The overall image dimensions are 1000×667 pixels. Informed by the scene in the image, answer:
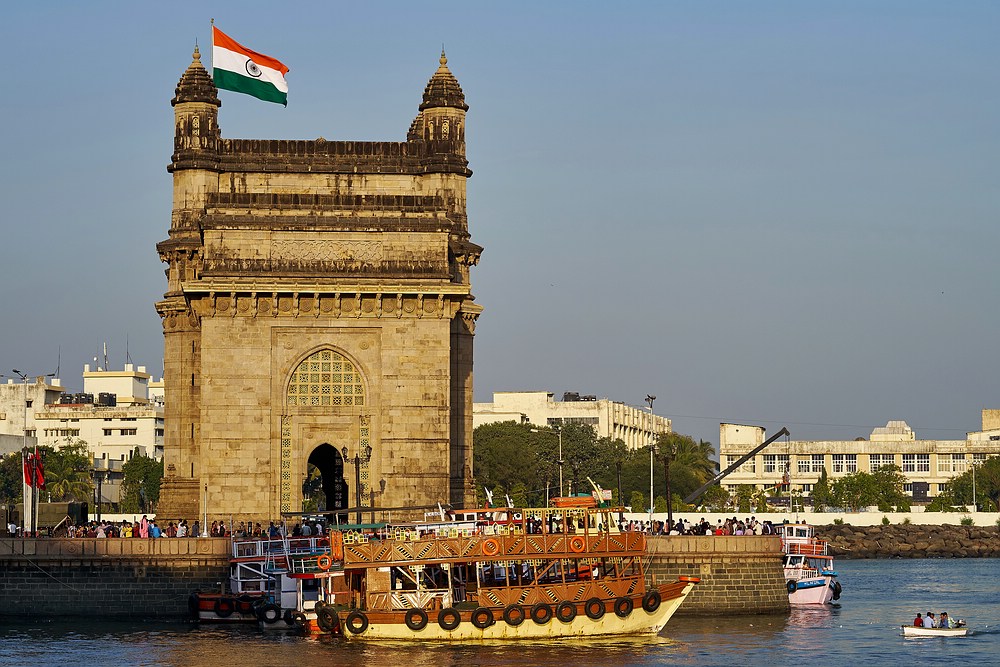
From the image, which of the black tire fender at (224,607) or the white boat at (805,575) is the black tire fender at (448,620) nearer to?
the black tire fender at (224,607)

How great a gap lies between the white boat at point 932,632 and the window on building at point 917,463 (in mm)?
112078

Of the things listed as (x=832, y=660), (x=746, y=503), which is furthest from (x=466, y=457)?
(x=746, y=503)

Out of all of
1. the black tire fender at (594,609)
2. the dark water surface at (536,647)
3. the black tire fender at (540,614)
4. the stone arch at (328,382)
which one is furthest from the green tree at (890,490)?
the black tire fender at (540,614)

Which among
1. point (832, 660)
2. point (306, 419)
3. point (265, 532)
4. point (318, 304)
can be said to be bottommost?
point (832, 660)

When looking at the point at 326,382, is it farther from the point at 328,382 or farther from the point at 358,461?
the point at 358,461

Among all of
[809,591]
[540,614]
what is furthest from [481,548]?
[809,591]

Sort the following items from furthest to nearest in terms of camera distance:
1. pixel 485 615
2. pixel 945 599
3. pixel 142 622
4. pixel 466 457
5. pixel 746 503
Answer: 1. pixel 746 503
2. pixel 945 599
3. pixel 466 457
4. pixel 142 622
5. pixel 485 615

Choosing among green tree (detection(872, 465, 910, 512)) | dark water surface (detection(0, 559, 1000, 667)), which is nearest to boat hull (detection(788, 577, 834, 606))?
dark water surface (detection(0, 559, 1000, 667))

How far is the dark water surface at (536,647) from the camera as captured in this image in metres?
56.2

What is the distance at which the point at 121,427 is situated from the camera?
17300 cm

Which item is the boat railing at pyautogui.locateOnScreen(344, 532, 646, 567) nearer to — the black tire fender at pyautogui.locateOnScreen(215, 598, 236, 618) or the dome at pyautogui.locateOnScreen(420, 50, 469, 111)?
the black tire fender at pyautogui.locateOnScreen(215, 598, 236, 618)

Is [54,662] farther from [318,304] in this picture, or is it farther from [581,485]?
[581,485]

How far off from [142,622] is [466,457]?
56.3 ft

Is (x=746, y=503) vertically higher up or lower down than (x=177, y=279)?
lower down
